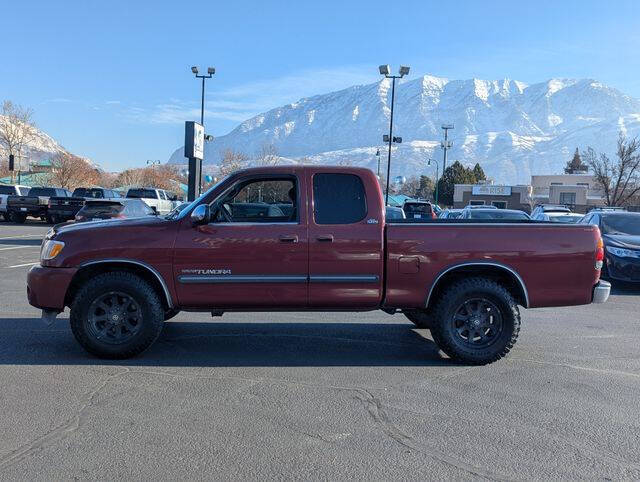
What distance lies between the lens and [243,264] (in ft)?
19.9

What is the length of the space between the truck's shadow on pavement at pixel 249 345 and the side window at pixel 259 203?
5.04ft

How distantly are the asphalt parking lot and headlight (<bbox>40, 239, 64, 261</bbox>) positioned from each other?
42.7 inches

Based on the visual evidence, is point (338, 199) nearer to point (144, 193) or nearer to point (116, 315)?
point (116, 315)

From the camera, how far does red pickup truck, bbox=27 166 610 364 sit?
608 cm

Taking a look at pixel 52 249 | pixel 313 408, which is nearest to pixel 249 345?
pixel 313 408

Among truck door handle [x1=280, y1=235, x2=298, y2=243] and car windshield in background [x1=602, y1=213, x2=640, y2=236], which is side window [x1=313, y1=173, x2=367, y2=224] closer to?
truck door handle [x1=280, y1=235, x2=298, y2=243]

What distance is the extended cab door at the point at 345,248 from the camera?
614cm

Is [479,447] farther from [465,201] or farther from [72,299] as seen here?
[465,201]

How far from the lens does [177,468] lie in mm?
3848

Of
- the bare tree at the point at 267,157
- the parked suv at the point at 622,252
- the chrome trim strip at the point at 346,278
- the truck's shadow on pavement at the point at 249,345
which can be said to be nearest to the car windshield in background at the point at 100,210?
the truck's shadow on pavement at the point at 249,345

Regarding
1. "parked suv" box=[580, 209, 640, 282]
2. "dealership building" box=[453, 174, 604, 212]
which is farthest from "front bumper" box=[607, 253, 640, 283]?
"dealership building" box=[453, 174, 604, 212]

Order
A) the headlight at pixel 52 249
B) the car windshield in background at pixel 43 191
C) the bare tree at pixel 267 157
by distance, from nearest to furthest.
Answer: the headlight at pixel 52 249, the car windshield in background at pixel 43 191, the bare tree at pixel 267 157

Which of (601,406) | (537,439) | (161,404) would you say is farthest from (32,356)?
(601,406)

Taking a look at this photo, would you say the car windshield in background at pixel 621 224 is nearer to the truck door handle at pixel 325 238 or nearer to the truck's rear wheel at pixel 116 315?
the truck door handle at pixel 325 238
